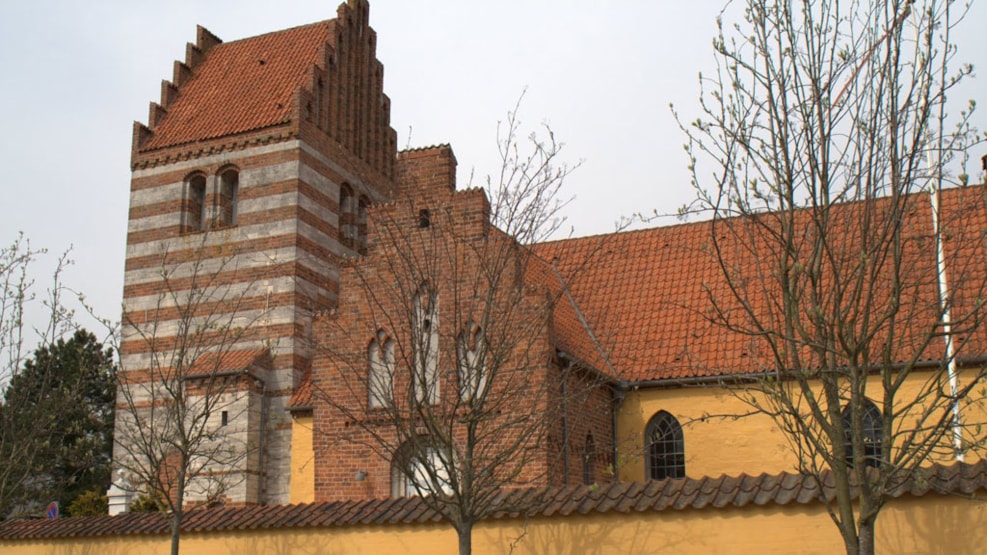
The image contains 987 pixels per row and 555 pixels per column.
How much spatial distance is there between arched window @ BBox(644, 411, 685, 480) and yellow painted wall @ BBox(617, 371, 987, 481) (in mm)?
151

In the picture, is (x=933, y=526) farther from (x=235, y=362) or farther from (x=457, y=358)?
(x=235, y=362)

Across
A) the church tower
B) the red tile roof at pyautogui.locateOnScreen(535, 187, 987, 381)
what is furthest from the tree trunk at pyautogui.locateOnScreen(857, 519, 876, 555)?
the church tower

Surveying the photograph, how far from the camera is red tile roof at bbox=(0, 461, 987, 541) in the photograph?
1019cm

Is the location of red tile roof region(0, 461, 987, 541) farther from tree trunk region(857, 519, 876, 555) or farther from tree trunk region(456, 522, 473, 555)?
tree trunk region(456, 522, 473, 555)

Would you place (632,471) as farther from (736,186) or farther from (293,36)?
(293,36)

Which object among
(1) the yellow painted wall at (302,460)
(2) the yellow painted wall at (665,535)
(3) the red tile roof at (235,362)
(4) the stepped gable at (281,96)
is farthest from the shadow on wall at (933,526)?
(4) the stepped gable at (281,96)

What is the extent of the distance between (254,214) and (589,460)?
402 inches

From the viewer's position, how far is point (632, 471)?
19359mm

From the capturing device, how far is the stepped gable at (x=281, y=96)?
24.9m

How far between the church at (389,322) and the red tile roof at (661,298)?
6 centimetres

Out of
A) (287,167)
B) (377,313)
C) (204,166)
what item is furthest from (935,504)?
(204,166)

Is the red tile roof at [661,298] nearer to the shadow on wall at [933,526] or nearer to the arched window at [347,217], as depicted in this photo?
the arched window at [347,217]

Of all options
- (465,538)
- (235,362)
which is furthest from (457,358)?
(235,362)

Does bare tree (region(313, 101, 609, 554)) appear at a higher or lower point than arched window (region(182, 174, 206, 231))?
lower
